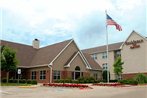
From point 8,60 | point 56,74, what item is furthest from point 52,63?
point 8,60

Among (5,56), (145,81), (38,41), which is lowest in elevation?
(145,81)

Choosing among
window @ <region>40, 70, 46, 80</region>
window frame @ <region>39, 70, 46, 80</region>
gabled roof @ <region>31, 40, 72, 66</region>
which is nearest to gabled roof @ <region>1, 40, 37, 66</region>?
gabled roof @ <region>31, 40, 72, 66</region>

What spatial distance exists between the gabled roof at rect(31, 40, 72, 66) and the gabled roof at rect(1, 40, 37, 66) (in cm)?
99

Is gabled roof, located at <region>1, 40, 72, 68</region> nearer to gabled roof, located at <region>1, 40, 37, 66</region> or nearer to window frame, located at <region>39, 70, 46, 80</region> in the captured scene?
gabled roof, located at <region>1, 40, 37, 66</region>

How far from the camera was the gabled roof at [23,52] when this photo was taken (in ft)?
150

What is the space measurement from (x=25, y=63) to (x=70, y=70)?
8023 mm

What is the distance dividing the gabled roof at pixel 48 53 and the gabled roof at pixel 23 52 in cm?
99

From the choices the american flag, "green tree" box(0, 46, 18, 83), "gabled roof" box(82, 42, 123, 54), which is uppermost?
the american flag

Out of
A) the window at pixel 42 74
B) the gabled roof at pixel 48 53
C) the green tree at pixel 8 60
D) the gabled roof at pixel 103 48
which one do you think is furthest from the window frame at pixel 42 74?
the gabled roof at pixel 103 48

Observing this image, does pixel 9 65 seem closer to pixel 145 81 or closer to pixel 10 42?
pixel 10 42

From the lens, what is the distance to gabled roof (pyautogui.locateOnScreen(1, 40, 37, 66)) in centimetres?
4584

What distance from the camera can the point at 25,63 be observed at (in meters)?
46.1

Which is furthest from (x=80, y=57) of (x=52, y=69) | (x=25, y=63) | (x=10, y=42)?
(x=10, y=42)

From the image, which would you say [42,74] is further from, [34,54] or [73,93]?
[73,93]
